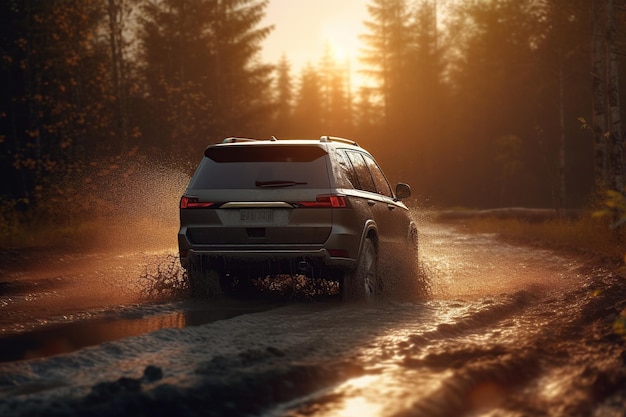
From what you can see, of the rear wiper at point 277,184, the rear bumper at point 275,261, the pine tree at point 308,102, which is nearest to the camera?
the rear bumper at point 275,261

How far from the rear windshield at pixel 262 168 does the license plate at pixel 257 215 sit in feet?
0.94

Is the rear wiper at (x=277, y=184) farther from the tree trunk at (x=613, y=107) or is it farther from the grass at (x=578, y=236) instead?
the tree trunk at (x=613, y=107)

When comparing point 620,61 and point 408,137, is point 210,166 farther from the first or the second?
point 408,137

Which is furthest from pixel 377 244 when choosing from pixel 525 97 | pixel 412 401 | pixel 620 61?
pixel 525 97

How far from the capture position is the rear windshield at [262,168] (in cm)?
1002

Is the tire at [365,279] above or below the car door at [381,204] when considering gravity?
below

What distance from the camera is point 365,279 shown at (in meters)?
10.4

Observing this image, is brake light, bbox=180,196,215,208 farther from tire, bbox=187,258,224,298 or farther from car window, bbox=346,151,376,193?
car window, bbox=346,151,376,193

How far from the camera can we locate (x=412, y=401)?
5434mm

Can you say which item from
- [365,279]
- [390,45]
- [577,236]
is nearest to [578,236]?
[577,236]

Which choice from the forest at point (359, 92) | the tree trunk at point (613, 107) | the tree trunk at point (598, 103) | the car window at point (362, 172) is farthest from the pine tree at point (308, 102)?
the car window at point (362, 172)

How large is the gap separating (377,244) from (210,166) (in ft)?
7.43

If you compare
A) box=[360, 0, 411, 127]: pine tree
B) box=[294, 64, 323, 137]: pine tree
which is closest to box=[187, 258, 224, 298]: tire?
box=[360, 0, 411, 127]: pine tree

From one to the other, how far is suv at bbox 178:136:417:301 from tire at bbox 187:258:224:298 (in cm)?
1
